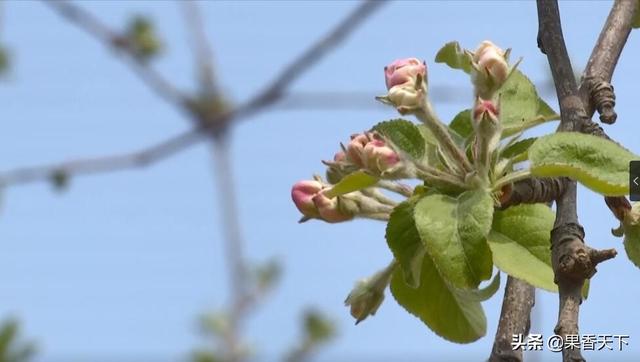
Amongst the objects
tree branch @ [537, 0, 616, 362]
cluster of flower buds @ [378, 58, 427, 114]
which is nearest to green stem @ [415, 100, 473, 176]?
cluster of flower buds @ [378, 58, 427, 114]

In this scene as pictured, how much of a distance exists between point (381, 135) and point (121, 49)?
278 cm

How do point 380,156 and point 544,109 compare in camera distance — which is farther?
point 544,109

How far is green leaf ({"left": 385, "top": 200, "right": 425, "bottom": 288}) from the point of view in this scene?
4.17 ft

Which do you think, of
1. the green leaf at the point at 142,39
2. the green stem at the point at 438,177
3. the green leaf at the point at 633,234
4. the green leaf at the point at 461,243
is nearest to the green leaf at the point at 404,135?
the green stem at the point at 438,177

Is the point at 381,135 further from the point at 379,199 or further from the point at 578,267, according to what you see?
the point at 578,267

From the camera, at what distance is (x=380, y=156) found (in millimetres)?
1234

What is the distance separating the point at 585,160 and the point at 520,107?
0.25 metres

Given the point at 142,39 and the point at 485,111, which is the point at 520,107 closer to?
the point at 485,111

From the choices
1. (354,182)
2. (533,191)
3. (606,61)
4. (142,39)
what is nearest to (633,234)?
(533,191)

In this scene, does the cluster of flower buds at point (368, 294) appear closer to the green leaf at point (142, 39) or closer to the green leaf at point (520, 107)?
the green leaf at point (520, 107)

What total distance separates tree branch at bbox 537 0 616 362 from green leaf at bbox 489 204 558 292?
0.28 feet

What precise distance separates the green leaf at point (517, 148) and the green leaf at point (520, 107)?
0.05ft

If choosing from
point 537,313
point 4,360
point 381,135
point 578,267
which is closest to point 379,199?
point 381,135

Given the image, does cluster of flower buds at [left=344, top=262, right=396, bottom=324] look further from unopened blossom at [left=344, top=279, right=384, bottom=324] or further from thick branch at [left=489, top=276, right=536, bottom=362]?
thick branch at [left=489, top=276, right=536, bottom=362]
